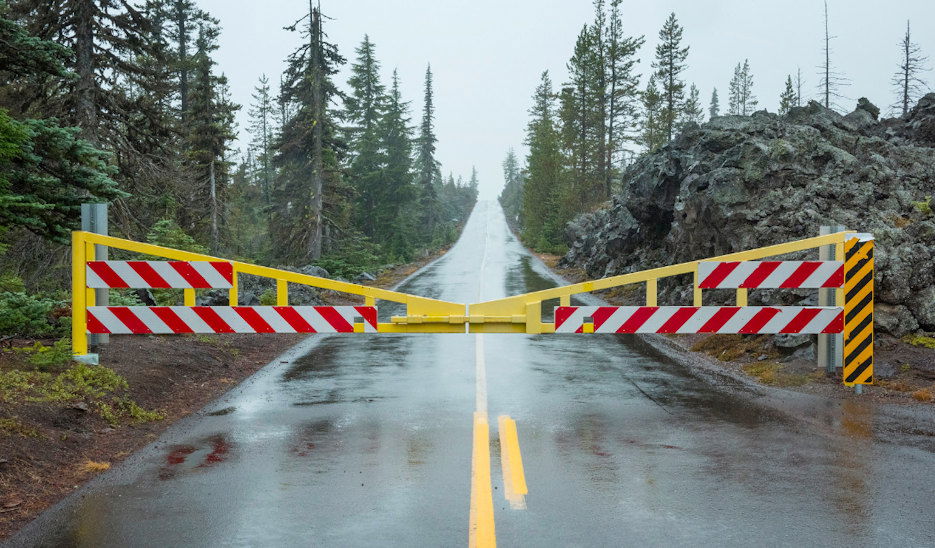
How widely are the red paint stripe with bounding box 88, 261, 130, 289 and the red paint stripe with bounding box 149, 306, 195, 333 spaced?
20.3 inches

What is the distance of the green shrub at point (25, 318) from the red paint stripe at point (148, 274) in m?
2.43

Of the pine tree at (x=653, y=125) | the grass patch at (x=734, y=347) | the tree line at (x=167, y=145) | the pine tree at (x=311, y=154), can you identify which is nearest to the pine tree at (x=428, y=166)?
the tree line at (x=167, y=145)

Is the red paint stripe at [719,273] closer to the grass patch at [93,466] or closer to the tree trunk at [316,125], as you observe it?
the grass patch at [93,466]

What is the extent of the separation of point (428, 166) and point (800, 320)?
72.5m

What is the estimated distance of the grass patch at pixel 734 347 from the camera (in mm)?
10750

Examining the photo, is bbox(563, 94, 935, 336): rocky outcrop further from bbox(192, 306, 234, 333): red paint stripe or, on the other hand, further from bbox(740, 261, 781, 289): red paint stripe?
bbox(192, 306, 234, 333): red paint stripe

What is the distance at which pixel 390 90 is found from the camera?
61438 millimetres

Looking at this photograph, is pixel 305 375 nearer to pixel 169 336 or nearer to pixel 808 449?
pixel 169 336

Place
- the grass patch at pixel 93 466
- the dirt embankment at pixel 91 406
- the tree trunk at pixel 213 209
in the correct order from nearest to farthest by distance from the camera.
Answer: the dirt embankment at pixel 91 406 → the grass patch at pixel 93 466 → the tree trunk at pixel 213 209

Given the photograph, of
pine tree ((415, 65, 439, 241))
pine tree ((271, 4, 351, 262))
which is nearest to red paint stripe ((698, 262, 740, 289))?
pine tree ((271, 4, 351, 262))

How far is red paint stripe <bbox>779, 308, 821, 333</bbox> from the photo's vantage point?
25.6ft

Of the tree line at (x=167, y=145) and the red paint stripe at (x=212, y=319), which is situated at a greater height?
the tree line at (x=167, y=145)

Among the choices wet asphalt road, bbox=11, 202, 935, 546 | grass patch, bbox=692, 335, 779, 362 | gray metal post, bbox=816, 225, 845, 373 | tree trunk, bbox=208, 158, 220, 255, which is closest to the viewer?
wet asphalt road, bbox=11, 202, 935, 546

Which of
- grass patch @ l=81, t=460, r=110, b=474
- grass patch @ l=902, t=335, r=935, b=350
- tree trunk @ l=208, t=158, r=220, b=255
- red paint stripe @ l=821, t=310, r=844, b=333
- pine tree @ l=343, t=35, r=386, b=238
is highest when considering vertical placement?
pine tree @ l=343, t=35, r=386, b=238
